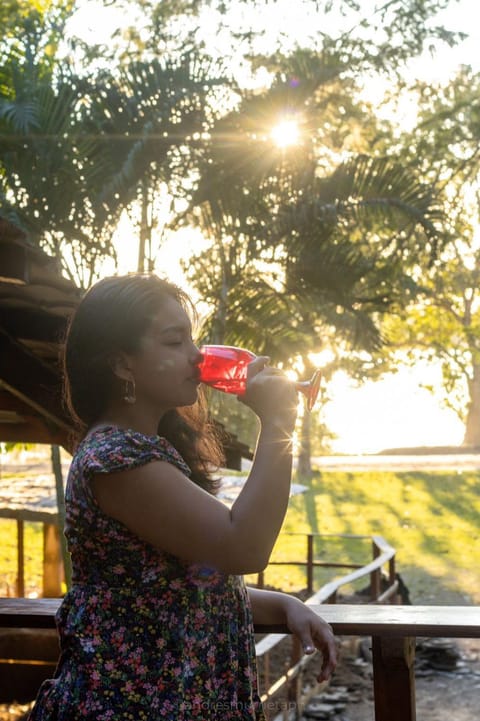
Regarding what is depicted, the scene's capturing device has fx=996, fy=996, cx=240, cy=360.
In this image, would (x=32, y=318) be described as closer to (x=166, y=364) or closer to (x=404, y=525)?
(x=166, y=364)

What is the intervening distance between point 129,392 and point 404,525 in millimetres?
22512

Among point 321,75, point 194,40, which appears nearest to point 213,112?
point 321,75

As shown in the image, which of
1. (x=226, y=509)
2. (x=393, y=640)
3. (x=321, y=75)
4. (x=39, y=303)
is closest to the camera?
(x=226, y=509)

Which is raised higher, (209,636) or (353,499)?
(209,636)

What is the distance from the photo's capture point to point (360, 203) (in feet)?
36.1

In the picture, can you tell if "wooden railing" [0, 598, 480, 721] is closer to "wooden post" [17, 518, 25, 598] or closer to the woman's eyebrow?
the woman's eyebrow

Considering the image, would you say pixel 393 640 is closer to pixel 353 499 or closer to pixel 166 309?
pixel 166 309

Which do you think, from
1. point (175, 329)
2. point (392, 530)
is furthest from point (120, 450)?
point (392, 530)

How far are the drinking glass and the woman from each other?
35mm

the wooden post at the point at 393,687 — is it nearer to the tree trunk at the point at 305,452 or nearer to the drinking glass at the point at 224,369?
the drinking glass at the point at 224,369

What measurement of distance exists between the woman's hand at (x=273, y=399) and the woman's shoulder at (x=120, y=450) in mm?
162

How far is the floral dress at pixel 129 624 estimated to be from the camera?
5.24 ft

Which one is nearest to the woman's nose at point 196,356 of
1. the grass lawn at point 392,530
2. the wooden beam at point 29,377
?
the wooden beam at point 29,377

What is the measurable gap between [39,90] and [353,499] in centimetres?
1786
